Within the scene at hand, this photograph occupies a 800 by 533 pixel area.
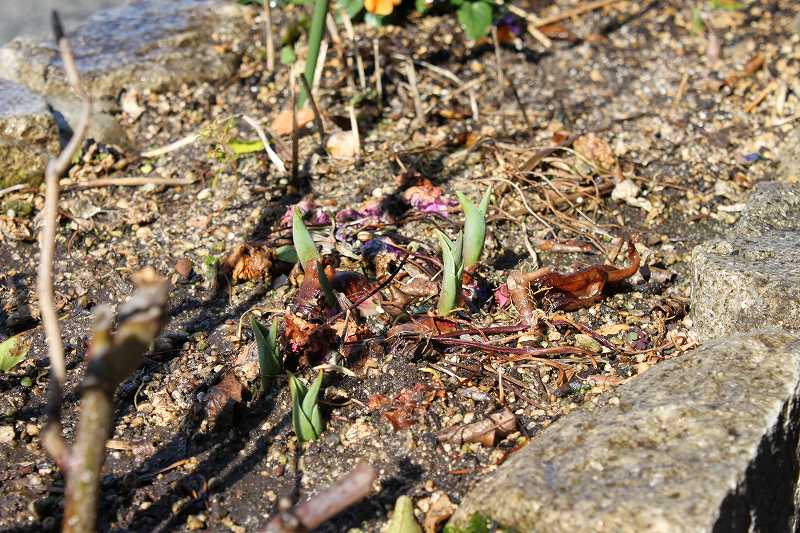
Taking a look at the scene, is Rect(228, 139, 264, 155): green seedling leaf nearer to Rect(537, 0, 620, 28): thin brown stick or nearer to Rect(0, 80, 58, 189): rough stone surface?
Rect(0, 80, 58, 189): rough stone surface

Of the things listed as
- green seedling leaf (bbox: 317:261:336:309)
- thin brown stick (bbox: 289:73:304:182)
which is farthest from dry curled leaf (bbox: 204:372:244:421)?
thin brown stick (bbox: 289:73:304:182)

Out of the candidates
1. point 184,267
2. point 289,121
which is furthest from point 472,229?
point 289,121

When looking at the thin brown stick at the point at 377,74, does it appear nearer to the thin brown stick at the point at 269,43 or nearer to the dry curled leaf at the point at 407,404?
the thin brown stick at the point at 269,43

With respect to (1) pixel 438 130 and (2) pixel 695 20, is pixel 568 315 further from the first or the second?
(2) pixel 695 20

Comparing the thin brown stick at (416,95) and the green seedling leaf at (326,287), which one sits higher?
the thin brown stick at (416,95)

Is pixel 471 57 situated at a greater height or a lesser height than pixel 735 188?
greater

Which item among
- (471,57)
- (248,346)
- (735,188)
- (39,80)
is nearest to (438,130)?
(471,57)

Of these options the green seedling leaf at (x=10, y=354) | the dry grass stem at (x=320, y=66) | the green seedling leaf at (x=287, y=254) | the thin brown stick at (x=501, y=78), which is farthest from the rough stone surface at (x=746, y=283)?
the green seedling leaf at (x=10, y=354)
